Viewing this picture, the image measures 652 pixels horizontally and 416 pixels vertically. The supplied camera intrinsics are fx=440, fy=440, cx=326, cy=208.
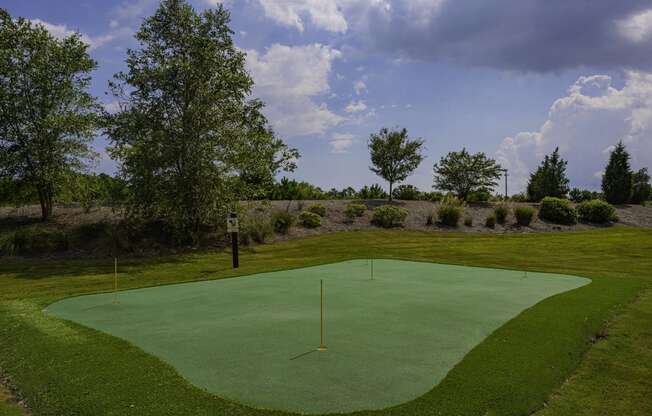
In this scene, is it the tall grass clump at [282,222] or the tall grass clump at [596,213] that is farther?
the tall grass clump at [596,213]

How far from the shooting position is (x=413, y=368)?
4676mm

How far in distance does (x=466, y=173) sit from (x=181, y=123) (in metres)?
21.1

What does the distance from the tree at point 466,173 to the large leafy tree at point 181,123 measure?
60.0 ft

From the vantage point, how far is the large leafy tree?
17.0 metres

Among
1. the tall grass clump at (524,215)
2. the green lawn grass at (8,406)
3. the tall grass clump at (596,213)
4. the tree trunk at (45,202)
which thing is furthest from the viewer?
the tall grass clump at (596,213)

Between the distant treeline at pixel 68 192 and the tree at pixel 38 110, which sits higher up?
the tree at pixel 38 110

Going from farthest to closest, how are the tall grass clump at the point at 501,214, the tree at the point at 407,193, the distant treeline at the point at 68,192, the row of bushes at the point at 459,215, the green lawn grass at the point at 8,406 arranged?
the tree at the point at 407,193
the tall grass clump at the point at 501,214
the row of bushes at the point at 459,215
the distant treeline at the point at 68,192
the green lawn grass at the point at 8,406

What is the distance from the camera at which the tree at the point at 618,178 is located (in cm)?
3391

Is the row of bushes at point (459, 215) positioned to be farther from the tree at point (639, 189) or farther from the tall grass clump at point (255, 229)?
the tree at point (639, 189)

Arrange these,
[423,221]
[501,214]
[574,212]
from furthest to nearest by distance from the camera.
A: [574,212]
[501,214]
[423,221]

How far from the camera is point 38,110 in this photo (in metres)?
18.5

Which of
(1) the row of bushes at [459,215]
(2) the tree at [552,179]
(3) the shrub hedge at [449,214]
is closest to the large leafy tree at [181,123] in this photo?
(1) the row of bushes at [459,215]

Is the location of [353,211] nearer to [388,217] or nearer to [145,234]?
[388,217]

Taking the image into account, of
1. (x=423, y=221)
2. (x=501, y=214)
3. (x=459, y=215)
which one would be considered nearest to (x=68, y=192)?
(x=423, y=221)
